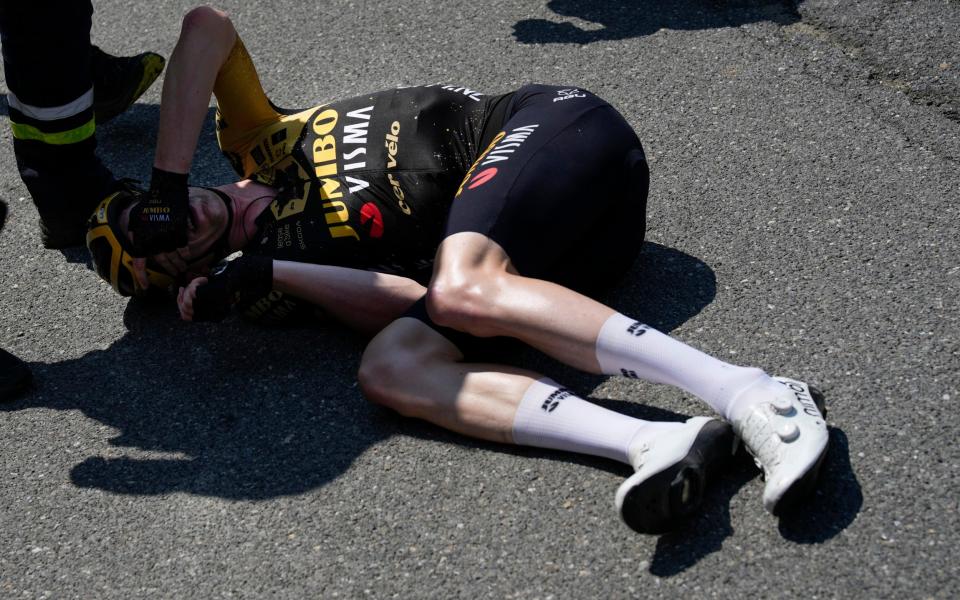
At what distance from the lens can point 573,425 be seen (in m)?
2.49

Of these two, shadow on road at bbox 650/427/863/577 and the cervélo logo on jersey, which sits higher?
the cervélo logo on jersey

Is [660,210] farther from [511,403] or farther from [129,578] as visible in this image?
[129,578]

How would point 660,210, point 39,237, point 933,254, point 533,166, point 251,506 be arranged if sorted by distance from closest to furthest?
point 251,506
point 533,166
point 933,254
point 660,210
point 39,237

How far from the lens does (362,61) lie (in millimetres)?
4613

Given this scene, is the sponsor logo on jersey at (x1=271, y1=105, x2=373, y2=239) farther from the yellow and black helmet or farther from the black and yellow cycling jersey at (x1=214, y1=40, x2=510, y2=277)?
the yellow and black helmet

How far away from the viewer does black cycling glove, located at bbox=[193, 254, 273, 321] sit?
9.70ft

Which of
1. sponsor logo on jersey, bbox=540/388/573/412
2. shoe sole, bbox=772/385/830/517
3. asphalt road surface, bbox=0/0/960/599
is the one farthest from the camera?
sponsor logo on jersey, bbox=540/388/573/412

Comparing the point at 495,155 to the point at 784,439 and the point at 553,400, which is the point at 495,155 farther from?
the point at 784,439

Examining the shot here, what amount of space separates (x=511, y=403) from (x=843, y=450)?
804 mm

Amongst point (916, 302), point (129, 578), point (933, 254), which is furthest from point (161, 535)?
point (933, 254)

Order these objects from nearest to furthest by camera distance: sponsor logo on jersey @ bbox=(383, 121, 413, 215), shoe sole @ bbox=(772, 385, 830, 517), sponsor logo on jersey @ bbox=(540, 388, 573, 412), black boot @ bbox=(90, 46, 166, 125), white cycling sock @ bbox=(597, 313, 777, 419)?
shoe sole @ bbox=(772, 385, 830, 517) < white cycling sock @ bbox=(597, 313, 777, 419) < sponsor logo on jersey @ bbox=(540, 388, 573, 412) < sponsor logo on jersey @ bbox=(383, 121, 413, 215) < black boot @ bbox=(90, 46, 166, 125)

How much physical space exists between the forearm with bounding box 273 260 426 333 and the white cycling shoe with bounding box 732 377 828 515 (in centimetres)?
107

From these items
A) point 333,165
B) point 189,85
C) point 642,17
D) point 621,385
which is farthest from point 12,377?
point 642,17

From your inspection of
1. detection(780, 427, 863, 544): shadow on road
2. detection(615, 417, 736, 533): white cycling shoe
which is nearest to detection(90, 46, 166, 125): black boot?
detection(615, 417, 736, 533): white cycling shoe
